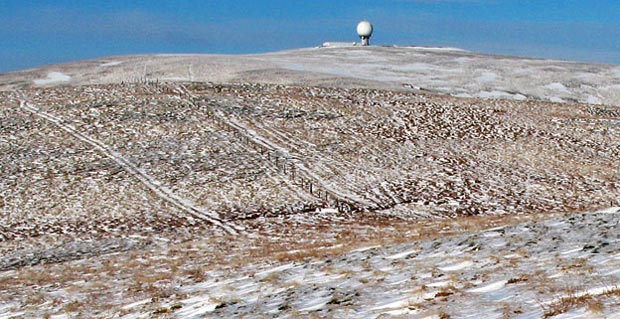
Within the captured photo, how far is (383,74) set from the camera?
69.4 metres

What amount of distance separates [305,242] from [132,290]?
28.2ft

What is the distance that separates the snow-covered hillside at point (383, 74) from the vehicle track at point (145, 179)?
665 inches

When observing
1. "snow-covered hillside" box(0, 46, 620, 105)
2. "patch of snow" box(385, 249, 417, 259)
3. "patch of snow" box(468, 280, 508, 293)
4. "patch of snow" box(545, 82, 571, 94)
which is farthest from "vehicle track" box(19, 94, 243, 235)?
"patch of snow" box(545, 82, 571, 94)

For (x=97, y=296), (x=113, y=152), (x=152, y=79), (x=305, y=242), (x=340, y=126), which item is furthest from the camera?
(x=152, y=79)

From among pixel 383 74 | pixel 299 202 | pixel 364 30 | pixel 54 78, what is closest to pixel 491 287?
pixel 299 202

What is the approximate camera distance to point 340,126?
147 feet

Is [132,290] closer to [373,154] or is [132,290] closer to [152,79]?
[373,154]

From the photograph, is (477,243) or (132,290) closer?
(477,243)

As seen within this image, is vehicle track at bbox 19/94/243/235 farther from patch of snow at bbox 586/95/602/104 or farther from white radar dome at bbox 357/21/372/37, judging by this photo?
white radar dome at bbox 357/21/372/37

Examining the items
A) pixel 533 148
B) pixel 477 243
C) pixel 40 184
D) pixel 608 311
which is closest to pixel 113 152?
pixel 40 184

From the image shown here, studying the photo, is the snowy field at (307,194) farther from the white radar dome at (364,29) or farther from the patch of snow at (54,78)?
the white radar dome at (364,29)

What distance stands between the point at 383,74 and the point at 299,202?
130ft

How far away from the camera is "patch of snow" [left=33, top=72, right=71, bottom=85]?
6341 centimetres

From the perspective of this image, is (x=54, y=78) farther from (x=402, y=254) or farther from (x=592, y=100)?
(x=402, y=254)
